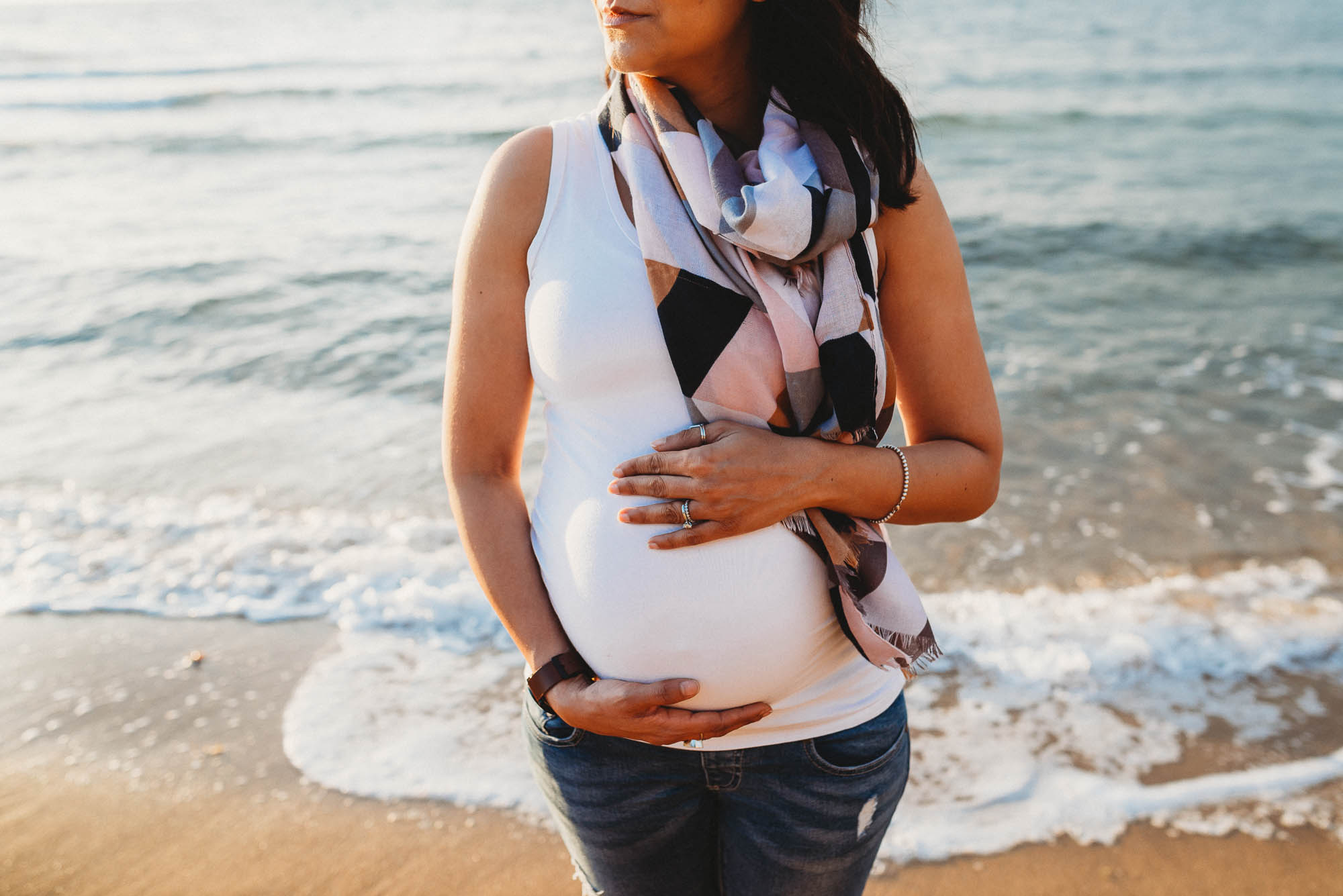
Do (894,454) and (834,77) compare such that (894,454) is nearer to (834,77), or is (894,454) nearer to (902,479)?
(902,479)

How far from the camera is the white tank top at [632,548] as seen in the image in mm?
1342

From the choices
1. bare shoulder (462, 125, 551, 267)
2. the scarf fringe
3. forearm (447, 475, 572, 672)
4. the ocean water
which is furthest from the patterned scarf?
the ocean water

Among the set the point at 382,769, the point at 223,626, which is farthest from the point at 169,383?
the point at 382,769

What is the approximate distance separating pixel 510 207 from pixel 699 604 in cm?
66

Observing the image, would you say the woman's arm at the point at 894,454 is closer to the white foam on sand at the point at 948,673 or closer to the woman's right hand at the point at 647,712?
the woman's right hand at the point at 647,712

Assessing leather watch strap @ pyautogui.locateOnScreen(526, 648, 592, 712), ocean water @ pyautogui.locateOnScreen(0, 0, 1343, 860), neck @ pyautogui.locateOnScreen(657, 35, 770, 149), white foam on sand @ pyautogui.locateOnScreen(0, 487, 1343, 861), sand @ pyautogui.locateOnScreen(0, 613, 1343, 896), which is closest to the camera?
leather watch strap @ pyautogui.locateOnScreen(526, 648, 592, 712)

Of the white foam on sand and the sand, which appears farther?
the white foam on sand

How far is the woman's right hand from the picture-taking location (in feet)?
4.43

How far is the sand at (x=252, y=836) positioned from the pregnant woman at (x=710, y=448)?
1192 millimetres

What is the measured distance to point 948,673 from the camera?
334 centimetres

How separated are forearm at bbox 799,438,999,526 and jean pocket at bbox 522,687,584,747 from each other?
0.50 m

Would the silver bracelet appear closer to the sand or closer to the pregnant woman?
the pregnant woman

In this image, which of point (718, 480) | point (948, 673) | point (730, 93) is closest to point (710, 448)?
point (718, 480)

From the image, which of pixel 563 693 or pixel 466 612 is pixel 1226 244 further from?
pixel 563 693
